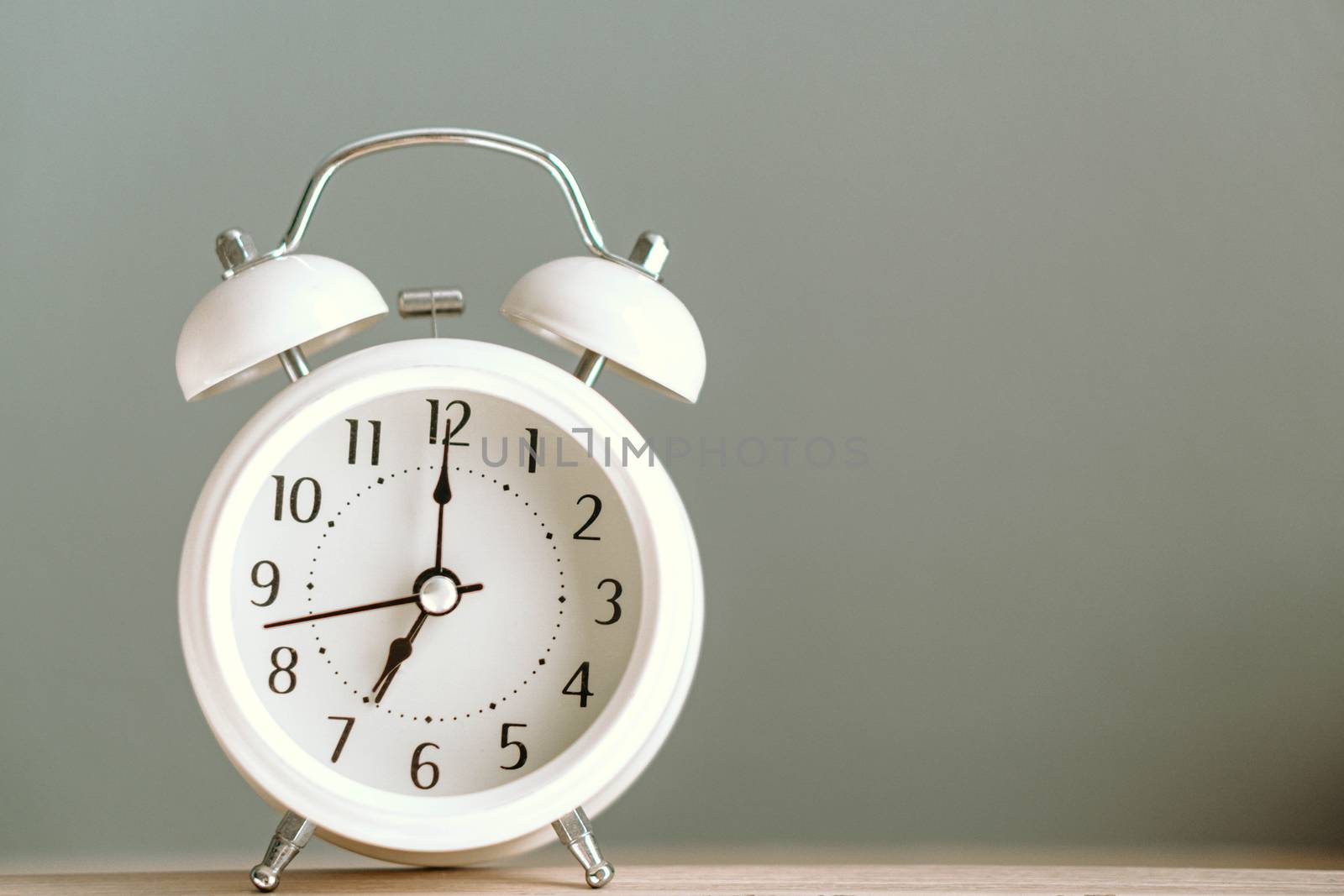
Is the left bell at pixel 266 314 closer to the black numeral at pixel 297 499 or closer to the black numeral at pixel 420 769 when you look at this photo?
the black numeral at pixel 297 499

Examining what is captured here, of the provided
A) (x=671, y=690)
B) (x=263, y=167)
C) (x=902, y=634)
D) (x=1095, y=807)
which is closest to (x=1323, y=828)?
(x=1095, y=807)

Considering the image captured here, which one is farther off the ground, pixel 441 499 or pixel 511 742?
pixel 441 499

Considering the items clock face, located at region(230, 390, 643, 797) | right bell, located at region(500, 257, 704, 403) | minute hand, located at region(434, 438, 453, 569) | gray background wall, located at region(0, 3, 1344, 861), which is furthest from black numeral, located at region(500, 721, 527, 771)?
gray background wall, located at region(0, 3, 1344, 861)

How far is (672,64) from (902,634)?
65cm

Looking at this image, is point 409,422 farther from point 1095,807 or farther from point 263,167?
point 1095,807

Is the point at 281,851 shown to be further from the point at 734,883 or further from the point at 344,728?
the point at 734,883

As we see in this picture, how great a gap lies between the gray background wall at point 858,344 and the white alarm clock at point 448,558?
449mm

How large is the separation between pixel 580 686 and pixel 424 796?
12cm

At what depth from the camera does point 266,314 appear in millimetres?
773

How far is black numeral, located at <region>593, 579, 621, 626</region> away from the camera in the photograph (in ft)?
2.60

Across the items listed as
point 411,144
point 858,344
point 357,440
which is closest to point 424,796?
point 357,440

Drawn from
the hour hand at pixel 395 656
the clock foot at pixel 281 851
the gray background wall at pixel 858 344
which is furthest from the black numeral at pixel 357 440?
the gray background wall at pixel 858 344

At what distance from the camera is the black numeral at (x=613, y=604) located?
0.79m

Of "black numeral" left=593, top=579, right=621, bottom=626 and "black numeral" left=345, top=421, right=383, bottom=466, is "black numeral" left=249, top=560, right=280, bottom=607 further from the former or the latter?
"black numeral" left=593, top=579, right=621, bottom=626
